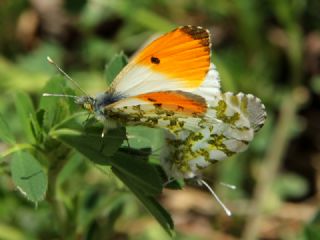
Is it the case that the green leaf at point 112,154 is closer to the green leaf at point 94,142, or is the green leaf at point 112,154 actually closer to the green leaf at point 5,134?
the green leaf at point 94,142

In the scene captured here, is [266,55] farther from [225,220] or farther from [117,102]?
[117,102]

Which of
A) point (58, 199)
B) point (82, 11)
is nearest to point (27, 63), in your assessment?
point (82, 11)

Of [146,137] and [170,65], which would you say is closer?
[170,65]

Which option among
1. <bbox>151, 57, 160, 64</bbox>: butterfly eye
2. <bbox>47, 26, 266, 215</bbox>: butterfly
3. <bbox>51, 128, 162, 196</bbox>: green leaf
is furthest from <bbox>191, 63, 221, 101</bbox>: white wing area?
<bbox>51, 128, 162, 196</bbox>: green leaf

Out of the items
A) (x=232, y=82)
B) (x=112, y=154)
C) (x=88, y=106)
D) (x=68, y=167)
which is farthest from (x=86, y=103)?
(x=232, y=82)

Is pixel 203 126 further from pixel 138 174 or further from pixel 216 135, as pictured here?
pixel 138 174

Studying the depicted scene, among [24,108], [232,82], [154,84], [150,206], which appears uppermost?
[154,84]

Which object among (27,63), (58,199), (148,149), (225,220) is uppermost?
(148,149)
